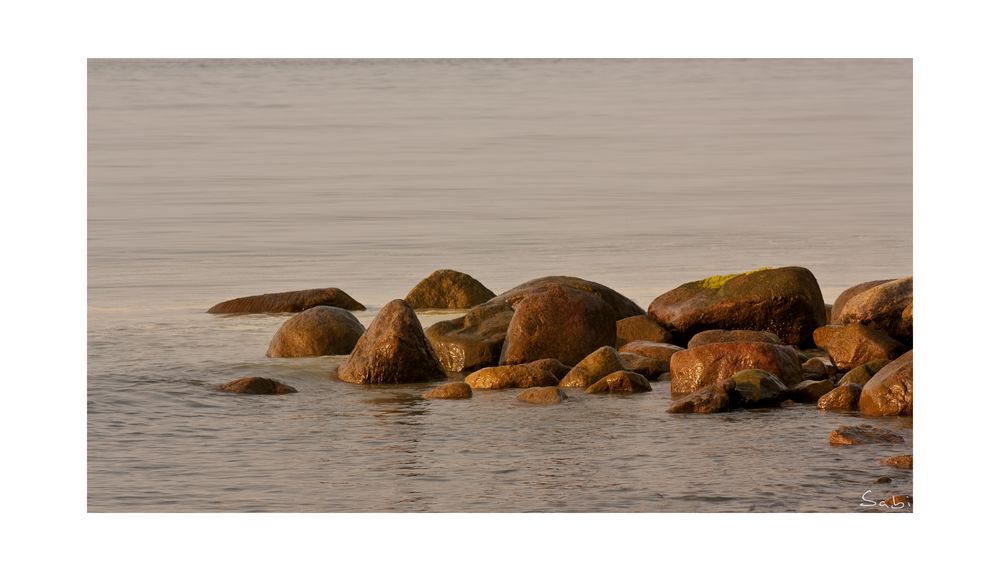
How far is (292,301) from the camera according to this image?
657 inches

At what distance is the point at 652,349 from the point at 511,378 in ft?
5.66

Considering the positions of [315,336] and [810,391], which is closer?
[810,391]

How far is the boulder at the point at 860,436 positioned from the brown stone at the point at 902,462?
0.52 meters

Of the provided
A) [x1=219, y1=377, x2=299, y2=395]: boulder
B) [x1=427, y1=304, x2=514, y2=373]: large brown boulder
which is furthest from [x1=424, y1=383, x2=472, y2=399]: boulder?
[x1=427, y1=304, x2=514, y2=373]: large brown boulder

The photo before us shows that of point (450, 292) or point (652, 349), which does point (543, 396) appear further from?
point (450, 292)

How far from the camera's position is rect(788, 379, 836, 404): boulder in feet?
41.1

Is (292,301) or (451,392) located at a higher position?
Result: (292,301)

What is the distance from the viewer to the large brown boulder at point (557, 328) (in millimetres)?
14055

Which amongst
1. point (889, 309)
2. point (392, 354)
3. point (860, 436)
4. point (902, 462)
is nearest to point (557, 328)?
point (392, 354)

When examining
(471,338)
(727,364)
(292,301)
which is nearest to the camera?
(727,364)

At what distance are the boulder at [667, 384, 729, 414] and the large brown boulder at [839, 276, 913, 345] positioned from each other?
2761mm

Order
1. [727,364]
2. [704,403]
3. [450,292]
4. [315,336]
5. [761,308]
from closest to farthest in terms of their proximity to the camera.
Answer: [704,403]
[727,364]
[315,336]
[761,308]
[450,292]
